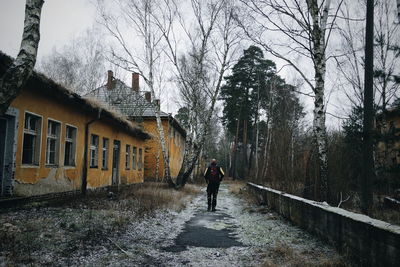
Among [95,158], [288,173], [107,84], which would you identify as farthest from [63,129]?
[107,84]

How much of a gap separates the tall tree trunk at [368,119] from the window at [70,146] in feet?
33.3

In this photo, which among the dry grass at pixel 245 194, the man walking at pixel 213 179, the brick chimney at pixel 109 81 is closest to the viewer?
the man walking at pixel 213 179

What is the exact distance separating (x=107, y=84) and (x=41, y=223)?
23.1 m

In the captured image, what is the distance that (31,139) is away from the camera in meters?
10.2

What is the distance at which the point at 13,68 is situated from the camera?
4.74 meters

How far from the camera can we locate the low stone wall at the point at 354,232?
4046 mm

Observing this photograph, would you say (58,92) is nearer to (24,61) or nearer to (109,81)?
(24,61)

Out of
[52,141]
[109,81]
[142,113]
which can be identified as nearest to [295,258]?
[52,141]

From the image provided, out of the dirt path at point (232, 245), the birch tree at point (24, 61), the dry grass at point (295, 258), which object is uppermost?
the birch tree at point (24, 61)

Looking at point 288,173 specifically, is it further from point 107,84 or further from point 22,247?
point 107,84

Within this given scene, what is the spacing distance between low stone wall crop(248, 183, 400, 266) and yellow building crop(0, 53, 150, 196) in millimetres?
7670

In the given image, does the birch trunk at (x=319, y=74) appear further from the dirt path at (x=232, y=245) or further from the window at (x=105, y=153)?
the window at (x=105, y=153)

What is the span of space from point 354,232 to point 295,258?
3.33 feet

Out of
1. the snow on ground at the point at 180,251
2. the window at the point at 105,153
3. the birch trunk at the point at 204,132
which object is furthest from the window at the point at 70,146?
the birch trunk at the point at 204,132
